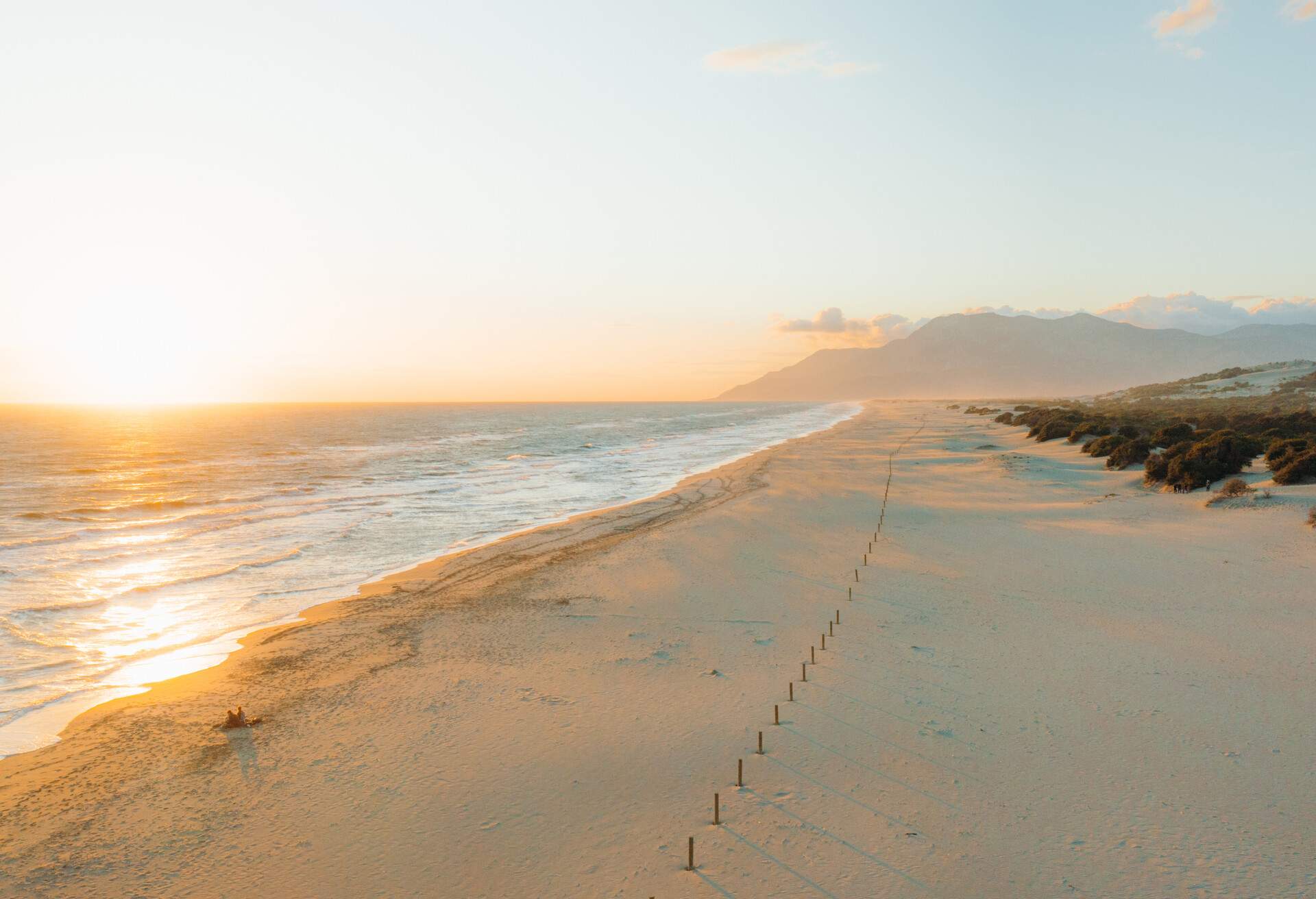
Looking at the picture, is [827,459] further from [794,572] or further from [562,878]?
[562,878]

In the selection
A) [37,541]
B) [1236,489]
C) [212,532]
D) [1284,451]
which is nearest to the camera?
[1236,489]

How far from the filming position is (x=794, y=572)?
16.2m

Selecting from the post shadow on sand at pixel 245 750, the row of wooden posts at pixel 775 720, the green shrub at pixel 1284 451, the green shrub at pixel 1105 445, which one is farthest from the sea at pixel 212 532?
the green shrub at pixel 1284 451

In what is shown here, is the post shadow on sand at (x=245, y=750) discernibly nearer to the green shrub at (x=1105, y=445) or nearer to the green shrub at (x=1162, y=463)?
the green shrub at (x=1162, y=463)

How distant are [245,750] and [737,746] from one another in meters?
6.43

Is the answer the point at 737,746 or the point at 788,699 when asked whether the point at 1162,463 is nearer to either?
the point at 788,699

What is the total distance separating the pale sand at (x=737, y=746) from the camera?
20.8 feet

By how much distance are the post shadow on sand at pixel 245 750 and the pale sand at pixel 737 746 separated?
0.14ft

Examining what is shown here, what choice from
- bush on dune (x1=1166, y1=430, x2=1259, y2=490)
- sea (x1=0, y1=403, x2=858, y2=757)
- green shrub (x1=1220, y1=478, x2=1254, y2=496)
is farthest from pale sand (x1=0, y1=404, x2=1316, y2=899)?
bush on dune (x1=1166, y1=430, x2=1259, y2=490)

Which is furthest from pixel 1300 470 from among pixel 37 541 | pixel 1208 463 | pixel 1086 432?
pixel 37 541

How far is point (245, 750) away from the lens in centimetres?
894

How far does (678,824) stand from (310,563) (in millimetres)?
16607

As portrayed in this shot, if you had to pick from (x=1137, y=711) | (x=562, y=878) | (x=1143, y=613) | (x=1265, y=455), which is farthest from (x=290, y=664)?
(x=1265, y=455)

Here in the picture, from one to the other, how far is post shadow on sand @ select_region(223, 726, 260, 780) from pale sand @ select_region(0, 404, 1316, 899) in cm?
4
